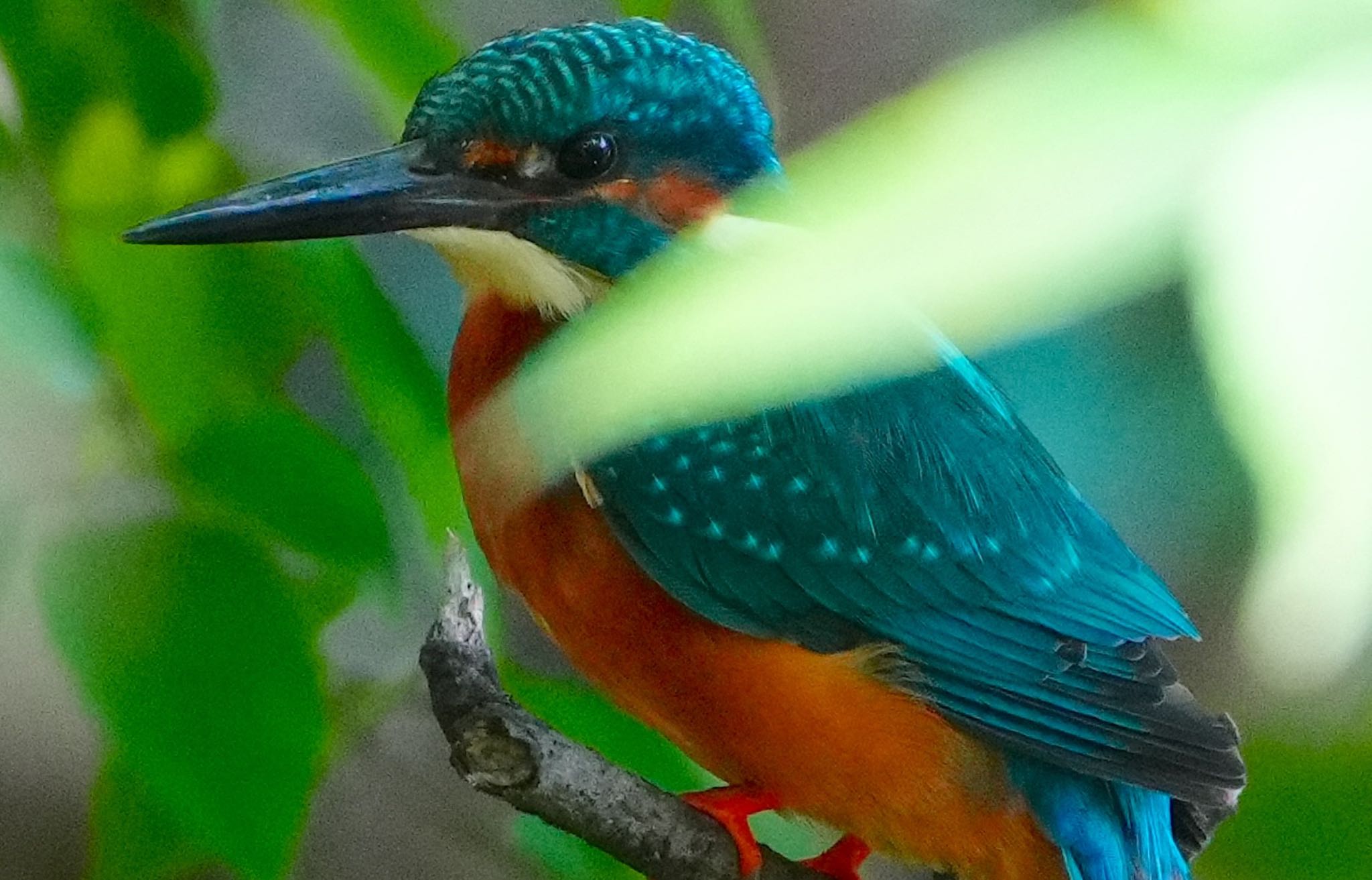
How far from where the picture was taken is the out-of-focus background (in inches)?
9.2

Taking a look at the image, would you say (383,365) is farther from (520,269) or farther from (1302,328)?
(1302,328)

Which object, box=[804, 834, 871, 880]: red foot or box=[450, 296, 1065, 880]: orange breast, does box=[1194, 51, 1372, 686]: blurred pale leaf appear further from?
box=[804, 834, 871, 880]: red foot

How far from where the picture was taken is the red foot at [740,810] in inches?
27.5

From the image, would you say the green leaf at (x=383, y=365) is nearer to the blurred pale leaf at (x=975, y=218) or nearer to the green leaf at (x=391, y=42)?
the green leaf at (x=391, y=42)

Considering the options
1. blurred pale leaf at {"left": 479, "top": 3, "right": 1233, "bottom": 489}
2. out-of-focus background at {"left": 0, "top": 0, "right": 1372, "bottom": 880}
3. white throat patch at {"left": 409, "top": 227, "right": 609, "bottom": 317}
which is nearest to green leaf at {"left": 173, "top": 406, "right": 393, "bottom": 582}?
out-of-focus background at {"left": 0, "top": 0, "right": 1372, "bottom": 880}

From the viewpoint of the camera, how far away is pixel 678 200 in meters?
0.69

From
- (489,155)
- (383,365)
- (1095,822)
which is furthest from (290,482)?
(1095,822)

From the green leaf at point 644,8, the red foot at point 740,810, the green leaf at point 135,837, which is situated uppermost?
the green leaf at point 644,8

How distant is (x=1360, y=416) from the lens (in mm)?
218

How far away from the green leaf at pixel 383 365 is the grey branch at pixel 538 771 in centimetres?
7

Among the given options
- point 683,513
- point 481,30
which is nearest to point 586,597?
point 683,513

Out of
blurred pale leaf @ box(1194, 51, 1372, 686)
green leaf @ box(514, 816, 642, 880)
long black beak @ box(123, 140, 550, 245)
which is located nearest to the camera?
blurred pale leaf @ box(1194, 51, 1372, 686)

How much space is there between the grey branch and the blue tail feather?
17 centimetres

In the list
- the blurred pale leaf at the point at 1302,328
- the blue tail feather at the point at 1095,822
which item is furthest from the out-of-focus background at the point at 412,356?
the blue tail feather at the point at 1095,822
